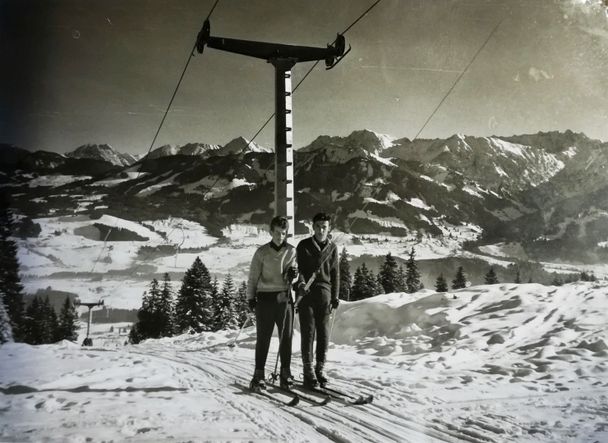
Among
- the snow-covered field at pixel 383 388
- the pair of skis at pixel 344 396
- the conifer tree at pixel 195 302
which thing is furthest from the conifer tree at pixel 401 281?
the pair of skis at pixel 344 396

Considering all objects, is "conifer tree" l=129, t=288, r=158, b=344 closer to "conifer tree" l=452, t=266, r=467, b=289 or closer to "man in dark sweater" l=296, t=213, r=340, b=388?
"man in dark sweater" l=296, t=213, r=340, b=388

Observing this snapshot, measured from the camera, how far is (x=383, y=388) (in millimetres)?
4270

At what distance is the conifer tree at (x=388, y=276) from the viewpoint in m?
29.8

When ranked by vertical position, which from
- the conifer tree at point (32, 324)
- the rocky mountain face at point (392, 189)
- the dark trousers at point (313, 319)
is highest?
the rocky mountain face at point (392, 189)

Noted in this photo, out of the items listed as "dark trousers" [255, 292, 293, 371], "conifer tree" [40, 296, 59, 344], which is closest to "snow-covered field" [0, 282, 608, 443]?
"dark trousers" [255, 292, 293, 371]

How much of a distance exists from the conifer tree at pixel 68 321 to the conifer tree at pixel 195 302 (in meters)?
4.77

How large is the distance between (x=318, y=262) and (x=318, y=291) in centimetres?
29

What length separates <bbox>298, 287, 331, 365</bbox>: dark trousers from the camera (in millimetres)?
4262

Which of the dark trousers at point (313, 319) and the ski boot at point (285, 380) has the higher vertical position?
the dark trousers at point (313, 319)

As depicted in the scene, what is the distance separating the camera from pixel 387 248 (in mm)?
35125

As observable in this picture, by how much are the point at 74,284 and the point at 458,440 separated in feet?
59.5

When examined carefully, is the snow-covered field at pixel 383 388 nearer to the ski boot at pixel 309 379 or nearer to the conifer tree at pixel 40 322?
the ski boot at pixel 309 379

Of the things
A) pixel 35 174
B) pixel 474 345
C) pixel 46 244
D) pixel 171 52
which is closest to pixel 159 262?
pixel 46 244

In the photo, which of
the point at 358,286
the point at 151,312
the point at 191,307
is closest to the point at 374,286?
the point at 358,286
